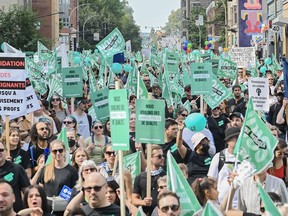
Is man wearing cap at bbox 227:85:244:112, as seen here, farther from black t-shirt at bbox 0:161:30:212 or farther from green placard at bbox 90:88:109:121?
black t-shirt at bbox 0:161:30:212

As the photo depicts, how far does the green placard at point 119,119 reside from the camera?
8984 millimetres

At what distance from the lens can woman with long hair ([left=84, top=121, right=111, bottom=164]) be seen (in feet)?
40.2

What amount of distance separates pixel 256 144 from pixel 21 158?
343 cm

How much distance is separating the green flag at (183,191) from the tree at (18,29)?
41.4 meters

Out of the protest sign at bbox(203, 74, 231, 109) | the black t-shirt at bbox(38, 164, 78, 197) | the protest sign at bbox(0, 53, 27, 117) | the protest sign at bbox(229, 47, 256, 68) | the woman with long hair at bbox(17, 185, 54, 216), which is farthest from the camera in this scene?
the protest sign at bbox(229, 47, 256, 68)

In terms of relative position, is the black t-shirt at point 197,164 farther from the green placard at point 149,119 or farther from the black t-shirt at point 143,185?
the green placard at point 149,119

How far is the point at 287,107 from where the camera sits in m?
14.9

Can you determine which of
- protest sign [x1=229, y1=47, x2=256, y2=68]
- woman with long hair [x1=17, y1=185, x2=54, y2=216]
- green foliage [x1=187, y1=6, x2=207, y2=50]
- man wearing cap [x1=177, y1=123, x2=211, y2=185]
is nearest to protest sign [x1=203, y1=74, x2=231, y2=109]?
man wearing cap [x1=177, y1=123, x2=211, y2=185]

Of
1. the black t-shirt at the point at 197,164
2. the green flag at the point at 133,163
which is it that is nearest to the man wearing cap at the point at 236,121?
the black t-shirt at the point at 197,164

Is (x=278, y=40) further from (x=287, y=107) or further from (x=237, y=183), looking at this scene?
(x=237, y=183)

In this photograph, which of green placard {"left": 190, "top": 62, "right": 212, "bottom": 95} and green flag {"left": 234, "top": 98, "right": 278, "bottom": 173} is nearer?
green flag {"left": 234, "top": 98, "right": 278, "bottom": 173}

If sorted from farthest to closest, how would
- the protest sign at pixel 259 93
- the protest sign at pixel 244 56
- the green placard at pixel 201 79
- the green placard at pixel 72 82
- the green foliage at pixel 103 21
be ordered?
1. the green foliage at pixel 103 21
2. the protest sign at pixel 244 56
3. the green placard at pixel 72 82
4. the green placard at pixel 201 79
5. the protest sign at pixel 259 93

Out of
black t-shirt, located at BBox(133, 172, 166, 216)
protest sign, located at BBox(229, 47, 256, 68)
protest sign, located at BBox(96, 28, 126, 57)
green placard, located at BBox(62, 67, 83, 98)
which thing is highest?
protest sign, located at BBox(96, 28, 126, 57)

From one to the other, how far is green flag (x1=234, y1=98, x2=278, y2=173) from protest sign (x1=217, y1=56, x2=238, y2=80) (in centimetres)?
1435
